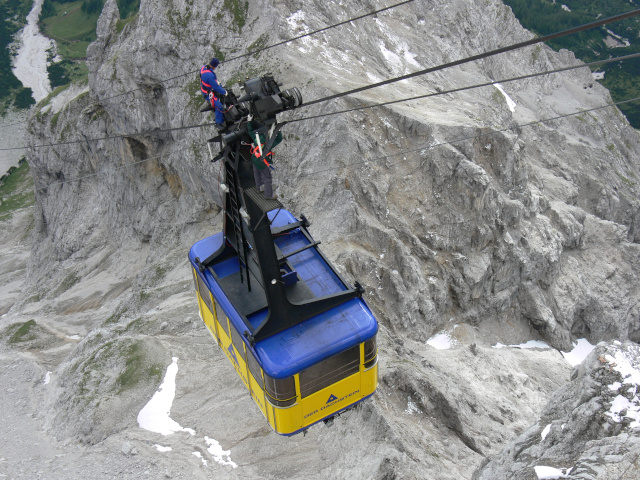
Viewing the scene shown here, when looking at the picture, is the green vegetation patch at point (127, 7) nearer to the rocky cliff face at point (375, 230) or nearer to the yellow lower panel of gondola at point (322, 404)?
the rocky cliff face at point (375, 230)

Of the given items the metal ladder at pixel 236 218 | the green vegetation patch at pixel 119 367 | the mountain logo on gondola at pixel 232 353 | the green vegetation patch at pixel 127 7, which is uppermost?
the metal ladder at pixel 236 218

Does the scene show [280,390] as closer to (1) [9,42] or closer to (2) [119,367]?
(2) [119,367]

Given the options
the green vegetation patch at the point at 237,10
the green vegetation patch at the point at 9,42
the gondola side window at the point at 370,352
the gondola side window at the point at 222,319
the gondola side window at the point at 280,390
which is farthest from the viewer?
the green vegetation patch at the point at 9,42

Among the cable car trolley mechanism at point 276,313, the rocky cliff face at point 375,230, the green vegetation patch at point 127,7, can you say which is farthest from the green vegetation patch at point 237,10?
the green vegetation patch at point 127,7

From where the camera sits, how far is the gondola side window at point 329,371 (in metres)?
10.1

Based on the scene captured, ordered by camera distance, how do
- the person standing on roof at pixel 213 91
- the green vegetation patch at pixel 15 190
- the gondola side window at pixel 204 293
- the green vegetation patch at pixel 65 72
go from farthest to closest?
the green vegetation patch at pixel 65 72
the green vegetation patch at pixel 15 190
the gondola side window at pixel 204 293
the person standing on roof at pixel 213 91

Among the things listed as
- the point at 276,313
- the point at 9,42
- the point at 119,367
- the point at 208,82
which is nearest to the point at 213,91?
the point at 208,82

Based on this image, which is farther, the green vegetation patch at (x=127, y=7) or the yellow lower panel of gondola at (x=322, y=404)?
the green vegetation patch at (x=127, y=7)

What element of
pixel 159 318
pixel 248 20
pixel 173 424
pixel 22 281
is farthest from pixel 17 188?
pixel 173 424

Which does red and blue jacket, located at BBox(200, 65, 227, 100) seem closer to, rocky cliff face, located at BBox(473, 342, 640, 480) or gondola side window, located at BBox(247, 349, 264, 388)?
gondola side window, located at BBox(247, 349, 264, 388)

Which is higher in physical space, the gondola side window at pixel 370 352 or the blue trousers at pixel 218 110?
the blue trousers at pixel 218 110

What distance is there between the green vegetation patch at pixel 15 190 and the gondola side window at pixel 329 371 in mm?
68131

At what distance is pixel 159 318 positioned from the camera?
2016 centimetres

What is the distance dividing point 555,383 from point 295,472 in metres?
14.1
